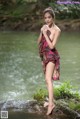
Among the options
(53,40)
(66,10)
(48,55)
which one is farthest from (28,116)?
(66,10)

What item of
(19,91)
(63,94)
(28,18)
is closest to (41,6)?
(28,18)

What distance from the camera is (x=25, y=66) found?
9.84 metres

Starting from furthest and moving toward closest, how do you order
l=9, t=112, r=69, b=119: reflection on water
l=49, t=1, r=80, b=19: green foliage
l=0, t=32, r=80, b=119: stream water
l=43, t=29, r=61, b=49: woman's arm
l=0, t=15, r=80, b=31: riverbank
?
l=49, t=1, r=80, b=19: green foliage
l=0, t=15, r=80, b=31: riverbank
l=0, t=32, r=80, b=119: stream water
l=43, t=29, r=61, b=49: woman's arm
l=9, t=112, r=69, b=119: reflection on water

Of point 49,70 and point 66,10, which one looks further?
point 66,10

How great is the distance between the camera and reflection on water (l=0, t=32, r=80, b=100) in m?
7.16

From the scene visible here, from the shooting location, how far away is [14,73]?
8.80 metres

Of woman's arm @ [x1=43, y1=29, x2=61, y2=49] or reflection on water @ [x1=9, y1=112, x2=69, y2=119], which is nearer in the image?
reflection on water @ [x1=9, y1=112, x2=69, y2=119]

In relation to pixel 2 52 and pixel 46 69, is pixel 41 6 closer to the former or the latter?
pixel 2 52

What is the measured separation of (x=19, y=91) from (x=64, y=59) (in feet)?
14.3

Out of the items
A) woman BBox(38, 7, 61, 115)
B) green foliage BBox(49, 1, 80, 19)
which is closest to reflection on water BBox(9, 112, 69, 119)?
woman BBox(38, 7, 61, 115)

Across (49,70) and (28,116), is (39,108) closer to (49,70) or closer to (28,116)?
(28,116)

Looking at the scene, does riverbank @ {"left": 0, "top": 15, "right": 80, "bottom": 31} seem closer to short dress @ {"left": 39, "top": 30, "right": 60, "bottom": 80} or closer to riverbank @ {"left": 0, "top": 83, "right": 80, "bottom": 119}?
riverbank @ {"left": 0, "top": 83, "right": 80, "bottom": 119}

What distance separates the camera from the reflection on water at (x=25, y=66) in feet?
23.5

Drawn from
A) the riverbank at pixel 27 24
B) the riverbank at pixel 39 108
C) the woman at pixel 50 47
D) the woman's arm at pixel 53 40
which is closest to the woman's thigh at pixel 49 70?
the woman at pixel 50 47
